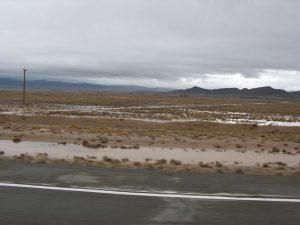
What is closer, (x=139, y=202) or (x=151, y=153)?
(x=139, y=202)

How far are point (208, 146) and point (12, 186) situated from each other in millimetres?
15409

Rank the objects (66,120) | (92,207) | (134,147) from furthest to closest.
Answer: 1. (66,120)
2. (134,147)
3. (92,207)

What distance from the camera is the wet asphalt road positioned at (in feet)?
22.6

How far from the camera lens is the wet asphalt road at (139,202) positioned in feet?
22.6

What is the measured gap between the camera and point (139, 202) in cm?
789

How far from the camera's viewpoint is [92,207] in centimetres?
748

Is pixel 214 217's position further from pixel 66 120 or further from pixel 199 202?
pixel 66 120

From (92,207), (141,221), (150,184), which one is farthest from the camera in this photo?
(150,184)

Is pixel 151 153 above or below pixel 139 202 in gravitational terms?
below

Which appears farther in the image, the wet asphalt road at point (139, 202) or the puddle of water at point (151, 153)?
the puddle of water at point (151, 153)

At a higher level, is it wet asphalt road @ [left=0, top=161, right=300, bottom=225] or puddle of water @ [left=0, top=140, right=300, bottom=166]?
wet asphalt road @ [left=0, top=161, right=300, bottom=225]

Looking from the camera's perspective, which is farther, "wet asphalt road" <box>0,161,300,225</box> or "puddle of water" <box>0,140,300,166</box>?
"puddle of water" <box>0,140,300,166</box>

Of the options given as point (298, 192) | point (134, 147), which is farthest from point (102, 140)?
point (298, 192)

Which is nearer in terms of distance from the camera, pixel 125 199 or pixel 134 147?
pixel 125 199
